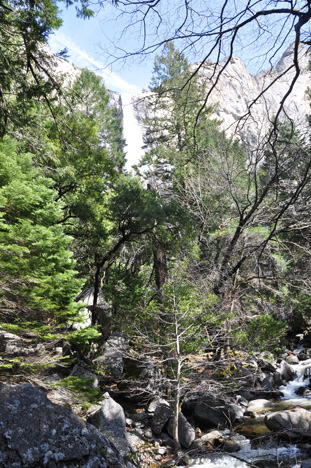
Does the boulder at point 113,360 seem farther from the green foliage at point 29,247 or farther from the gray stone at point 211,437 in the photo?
the green foliage at point 29,247

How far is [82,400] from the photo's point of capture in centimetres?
634

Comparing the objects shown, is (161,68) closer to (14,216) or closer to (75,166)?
(75,166)

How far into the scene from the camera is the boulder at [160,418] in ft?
25.0

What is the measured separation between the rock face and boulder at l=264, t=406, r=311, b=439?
600 centimetres

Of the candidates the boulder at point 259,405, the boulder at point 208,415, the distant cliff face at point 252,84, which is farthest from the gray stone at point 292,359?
the distant cliff face at point 252,84

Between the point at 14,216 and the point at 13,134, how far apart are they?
1.85 meters

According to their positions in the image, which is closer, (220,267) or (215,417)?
(215,417)

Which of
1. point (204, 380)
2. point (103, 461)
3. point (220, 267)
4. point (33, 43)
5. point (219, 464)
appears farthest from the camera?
point (220, 267)

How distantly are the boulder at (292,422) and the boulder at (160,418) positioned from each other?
7.67 ft

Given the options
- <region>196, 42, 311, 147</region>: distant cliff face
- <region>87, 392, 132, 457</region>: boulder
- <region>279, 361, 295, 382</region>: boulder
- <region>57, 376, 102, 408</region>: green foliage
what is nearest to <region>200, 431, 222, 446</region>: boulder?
<region>87, 392, 132, 457</region>: boulder

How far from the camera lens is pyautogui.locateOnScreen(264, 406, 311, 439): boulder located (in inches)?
255

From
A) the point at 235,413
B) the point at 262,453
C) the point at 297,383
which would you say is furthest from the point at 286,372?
the point at 262,453

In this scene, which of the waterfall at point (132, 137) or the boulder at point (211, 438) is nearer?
the boulder at point (211, 438)

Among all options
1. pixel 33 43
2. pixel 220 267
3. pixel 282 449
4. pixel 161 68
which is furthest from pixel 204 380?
pixel 161 68
